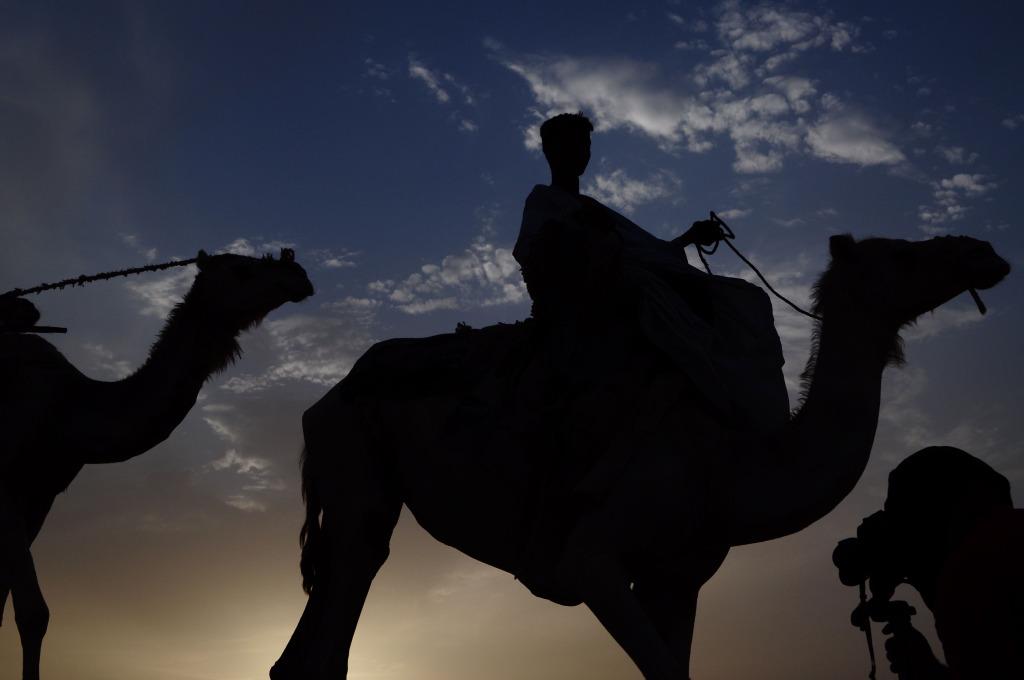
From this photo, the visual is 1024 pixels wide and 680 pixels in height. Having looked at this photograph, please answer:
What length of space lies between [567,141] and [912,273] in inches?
91.4

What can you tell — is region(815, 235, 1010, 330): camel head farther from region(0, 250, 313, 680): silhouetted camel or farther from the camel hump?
the camel hump

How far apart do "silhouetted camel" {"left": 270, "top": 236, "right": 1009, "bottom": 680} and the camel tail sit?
369 millimetres

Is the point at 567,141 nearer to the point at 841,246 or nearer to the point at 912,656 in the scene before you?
the point at 841,246

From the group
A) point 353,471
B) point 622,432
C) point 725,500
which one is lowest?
point 725,500

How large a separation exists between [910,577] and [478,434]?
9.85ft

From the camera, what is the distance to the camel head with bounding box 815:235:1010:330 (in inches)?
201

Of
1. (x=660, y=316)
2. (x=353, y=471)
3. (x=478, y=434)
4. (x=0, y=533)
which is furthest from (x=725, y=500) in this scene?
(x=0, y=533)

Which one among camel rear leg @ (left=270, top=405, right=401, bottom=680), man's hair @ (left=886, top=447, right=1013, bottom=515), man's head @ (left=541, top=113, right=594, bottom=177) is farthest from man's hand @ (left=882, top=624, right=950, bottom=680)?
man's head @ (left=541, top=113, right=594, bottom=177)

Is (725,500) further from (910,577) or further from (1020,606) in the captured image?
(1020,606)

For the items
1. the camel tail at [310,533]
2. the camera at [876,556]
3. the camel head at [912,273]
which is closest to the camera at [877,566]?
the camera at [876,556]

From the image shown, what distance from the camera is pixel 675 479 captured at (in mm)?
5094

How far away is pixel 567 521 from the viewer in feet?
17.2

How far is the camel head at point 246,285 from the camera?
8.47 meters

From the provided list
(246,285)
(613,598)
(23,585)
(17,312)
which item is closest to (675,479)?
(613,598)
